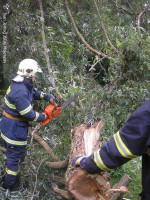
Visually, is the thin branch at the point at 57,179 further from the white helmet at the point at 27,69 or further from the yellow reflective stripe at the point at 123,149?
the yellow reflective stripe at the point at 123,149

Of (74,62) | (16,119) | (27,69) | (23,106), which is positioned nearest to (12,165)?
(16,119)

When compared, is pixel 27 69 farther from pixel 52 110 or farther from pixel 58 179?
pixel 58 179

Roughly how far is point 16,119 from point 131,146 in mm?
2022

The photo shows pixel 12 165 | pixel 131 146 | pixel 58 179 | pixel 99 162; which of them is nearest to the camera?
pixel 131 146

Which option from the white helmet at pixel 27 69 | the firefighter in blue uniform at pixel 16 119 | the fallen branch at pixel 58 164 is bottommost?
the fallen branch at pixel 58 164

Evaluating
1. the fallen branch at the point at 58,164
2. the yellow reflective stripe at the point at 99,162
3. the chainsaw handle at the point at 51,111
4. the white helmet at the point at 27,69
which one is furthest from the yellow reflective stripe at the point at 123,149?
the white helmet at the point at 27,69

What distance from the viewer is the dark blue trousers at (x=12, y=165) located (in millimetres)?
3035

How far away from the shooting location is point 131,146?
1446 mm

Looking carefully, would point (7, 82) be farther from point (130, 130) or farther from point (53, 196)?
point (130, 130)

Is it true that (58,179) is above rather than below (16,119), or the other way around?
below

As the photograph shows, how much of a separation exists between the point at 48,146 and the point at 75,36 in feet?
7.90

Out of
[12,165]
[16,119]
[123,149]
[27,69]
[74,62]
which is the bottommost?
[12,165]

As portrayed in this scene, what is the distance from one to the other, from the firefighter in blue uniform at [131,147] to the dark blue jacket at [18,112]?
4.92 ft

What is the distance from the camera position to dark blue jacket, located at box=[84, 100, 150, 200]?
1396 mm
